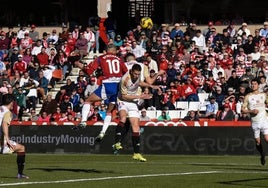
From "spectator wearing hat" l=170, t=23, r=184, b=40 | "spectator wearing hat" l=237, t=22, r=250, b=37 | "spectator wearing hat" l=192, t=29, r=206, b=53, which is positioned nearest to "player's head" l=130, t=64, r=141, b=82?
"spectator wearing hat" l=192, t=29, r=206, b=53

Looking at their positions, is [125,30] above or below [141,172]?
above

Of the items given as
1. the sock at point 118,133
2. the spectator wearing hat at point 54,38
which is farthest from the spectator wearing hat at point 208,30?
the sock at point 118,133

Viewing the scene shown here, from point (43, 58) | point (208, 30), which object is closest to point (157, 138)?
point (208, 30)

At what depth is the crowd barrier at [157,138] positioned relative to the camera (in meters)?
32.5

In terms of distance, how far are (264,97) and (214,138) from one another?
916 centimetres

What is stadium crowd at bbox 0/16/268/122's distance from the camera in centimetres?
3498

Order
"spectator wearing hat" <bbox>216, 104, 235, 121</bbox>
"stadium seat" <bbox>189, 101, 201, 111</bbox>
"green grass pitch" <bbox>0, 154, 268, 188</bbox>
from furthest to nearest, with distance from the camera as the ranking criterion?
"stadium seat" <bbox>189, 101, 201, 111</bbox>, "spectator wearing hat" <bbox>216, 104, 235, 121</bbox>, "green grass pitch" <bbox>0, 154, 268, 188</bbox>

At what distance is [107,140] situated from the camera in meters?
33.7

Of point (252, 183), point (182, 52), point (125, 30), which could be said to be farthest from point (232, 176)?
point (125, 30)

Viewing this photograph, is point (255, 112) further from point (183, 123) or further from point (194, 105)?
point (194, 105)

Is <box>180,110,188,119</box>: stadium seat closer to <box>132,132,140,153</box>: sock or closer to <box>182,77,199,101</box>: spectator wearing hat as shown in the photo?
<box>182,77,199,101</box>: spectator wearing hat

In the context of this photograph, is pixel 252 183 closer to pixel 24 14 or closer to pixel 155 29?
pixel 155 29

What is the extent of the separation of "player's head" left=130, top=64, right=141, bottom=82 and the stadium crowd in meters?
12.1

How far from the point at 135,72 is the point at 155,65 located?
15780 mm
